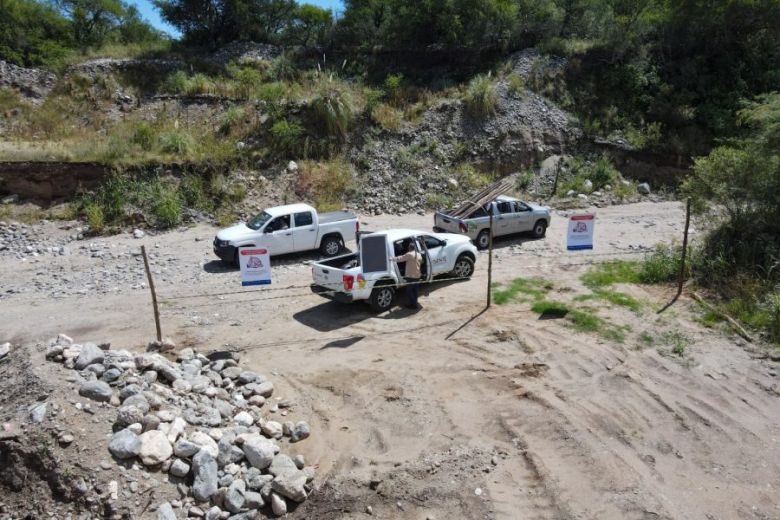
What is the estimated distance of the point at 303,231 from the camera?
16.0 meters

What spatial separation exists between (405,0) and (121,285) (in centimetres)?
2460

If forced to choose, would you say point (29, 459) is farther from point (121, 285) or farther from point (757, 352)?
point (757, 352)

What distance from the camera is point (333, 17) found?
116 feet

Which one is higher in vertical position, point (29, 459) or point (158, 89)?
point (158, 89)

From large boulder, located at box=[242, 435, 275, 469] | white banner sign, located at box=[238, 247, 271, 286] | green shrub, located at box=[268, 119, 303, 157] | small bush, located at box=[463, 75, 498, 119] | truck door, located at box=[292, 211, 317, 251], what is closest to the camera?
large boulder, located at box=[242, 435, 275, 469]

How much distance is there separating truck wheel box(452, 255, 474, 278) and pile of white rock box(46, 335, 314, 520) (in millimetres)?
5940

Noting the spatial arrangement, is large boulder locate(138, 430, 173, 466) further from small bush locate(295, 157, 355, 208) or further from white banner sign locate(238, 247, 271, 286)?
small bush locate(295, 157, 355, 208)

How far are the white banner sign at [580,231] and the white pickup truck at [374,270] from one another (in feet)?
9.61

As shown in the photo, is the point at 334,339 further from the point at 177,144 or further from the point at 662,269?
the point at 177,144

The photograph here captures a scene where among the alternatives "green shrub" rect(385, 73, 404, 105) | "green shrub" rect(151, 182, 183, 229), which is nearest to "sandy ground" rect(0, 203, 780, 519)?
"green shrub" rect(151, 182, 183, 229)

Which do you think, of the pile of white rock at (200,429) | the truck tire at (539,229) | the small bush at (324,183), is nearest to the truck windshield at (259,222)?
the small bush at (324,183)

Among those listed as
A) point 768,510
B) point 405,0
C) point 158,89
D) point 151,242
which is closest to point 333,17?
point 405,0

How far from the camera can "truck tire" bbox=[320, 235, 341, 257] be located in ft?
54.0

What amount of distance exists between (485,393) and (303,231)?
8558 mm
